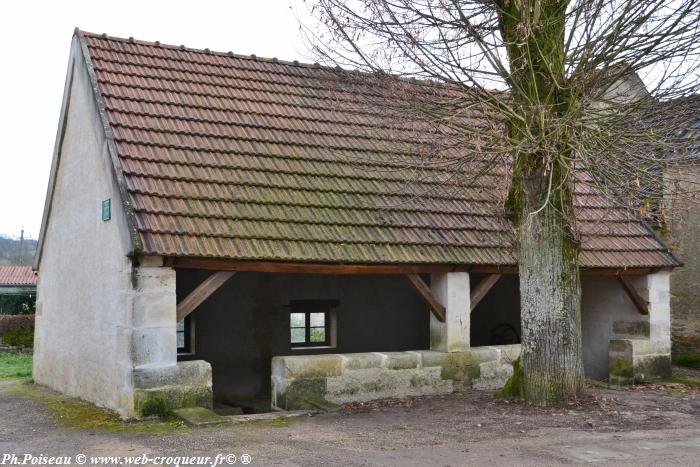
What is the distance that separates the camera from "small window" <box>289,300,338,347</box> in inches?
506

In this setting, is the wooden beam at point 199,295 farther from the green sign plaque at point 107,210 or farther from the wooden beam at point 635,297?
the wooden beam at point 635,297

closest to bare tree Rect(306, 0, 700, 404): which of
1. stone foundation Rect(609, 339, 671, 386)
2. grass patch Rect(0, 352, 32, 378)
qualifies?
stone foundation Rect(609, 339, 671, 386)

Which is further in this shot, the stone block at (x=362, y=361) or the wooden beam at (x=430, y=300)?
the wooden beam at (x=430, y=300)

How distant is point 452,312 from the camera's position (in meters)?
10.8

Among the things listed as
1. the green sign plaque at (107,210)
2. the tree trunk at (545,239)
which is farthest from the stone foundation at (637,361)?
the green sign plaque at (107,210)

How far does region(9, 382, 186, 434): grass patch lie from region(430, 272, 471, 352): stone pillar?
3.90 metres

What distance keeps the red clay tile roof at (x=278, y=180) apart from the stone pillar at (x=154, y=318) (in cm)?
37

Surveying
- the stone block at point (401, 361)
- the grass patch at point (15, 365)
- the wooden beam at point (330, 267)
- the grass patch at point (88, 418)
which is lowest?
the grass patch at point (15, 365)

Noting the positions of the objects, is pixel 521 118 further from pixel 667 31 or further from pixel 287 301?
pixel 287 301

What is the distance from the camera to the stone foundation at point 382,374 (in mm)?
9570

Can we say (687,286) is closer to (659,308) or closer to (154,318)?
(659,308)

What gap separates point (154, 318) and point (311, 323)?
15.3 feet

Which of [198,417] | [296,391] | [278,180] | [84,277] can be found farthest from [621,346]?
[84,277]

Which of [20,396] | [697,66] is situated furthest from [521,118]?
[20,396]
